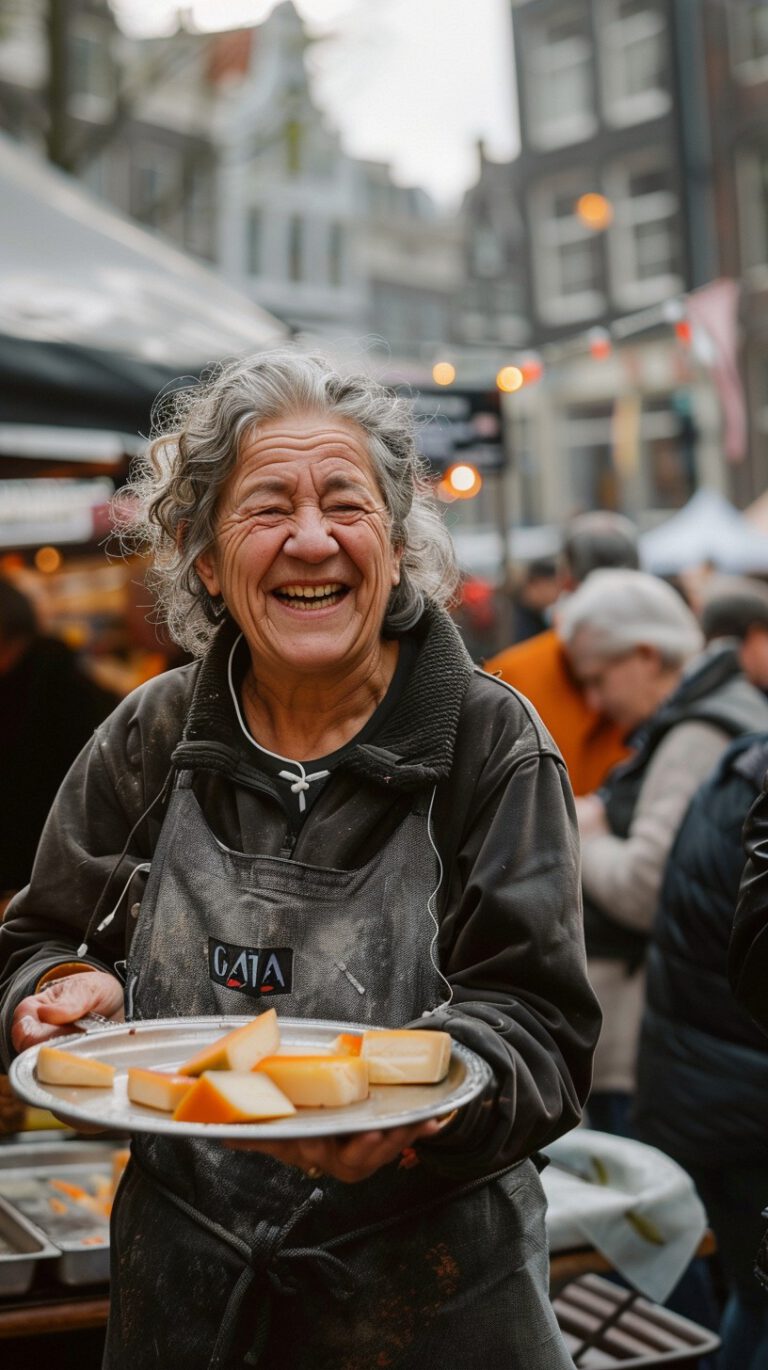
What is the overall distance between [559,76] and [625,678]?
25.1 meters

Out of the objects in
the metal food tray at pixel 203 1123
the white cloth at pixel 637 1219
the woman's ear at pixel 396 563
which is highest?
the woman's ear at pixel 396 563

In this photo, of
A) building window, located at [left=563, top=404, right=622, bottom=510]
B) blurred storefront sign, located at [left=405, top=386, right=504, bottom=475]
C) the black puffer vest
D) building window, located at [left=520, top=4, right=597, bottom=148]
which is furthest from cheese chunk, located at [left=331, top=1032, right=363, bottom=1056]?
building window, located at [left=520, top=4, right=597, bottom=148]

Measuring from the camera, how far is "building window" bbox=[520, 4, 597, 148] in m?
26.1

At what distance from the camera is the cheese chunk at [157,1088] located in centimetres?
151

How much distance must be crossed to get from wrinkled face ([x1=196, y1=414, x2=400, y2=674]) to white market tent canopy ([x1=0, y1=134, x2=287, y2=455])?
2198 mm

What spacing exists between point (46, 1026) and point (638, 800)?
2.48 m

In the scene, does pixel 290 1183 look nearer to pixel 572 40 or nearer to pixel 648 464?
pixel 648 464

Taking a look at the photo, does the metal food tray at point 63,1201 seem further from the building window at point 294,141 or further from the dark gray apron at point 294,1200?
the building window at point 294,141

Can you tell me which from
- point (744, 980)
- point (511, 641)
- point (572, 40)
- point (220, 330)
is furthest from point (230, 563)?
point (572, 40)

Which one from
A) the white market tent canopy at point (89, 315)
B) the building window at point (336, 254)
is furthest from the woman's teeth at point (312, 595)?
the building window at point (336, 254)

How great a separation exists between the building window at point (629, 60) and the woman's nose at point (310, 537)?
2530 centimetres

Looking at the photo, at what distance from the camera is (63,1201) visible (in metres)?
2.97

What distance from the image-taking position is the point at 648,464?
25844 mm

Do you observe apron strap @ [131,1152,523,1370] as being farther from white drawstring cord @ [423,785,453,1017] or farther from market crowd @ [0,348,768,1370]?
white drawstring cord @ [423,785,453,1017]
